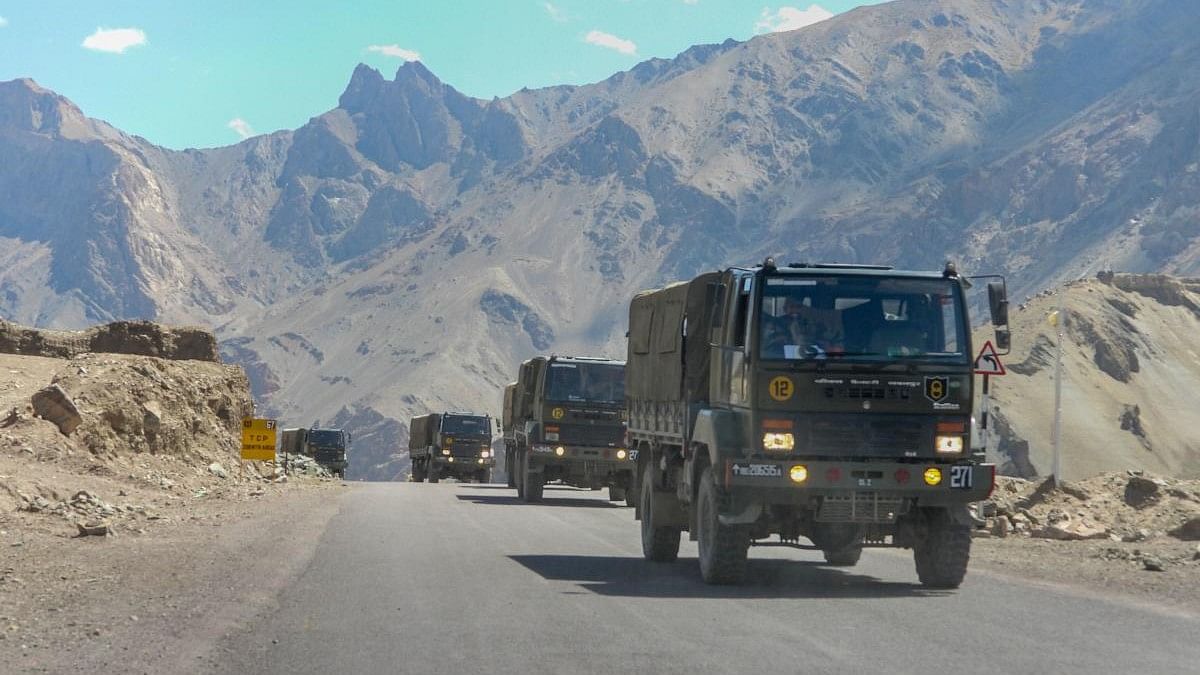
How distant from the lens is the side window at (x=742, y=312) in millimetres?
14742

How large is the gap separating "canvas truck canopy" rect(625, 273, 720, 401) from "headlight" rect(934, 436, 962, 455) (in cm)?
267

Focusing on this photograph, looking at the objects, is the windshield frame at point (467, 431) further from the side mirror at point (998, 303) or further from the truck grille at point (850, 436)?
the side mirror at point (998, 303)

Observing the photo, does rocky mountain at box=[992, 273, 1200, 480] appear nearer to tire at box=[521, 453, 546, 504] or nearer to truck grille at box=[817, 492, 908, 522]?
tire at box=[521, 453, 546, 504]

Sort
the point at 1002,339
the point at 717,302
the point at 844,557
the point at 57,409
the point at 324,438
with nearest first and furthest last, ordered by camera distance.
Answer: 1. the point at 1002,339
2. the point at 717,302
3. the point at 844,557
4. the point at 57,409
5. the point at 324,438

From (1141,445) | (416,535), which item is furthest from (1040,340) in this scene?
(416,535)

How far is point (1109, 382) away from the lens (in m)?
132

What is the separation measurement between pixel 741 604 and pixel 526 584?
8.43 ft

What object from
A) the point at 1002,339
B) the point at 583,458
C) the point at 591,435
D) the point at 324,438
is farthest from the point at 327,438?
the point at 1002,339

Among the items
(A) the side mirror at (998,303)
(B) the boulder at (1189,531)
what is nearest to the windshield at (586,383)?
(B) the boulder at (1189,531)

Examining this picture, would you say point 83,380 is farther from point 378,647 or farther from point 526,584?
point 378,647

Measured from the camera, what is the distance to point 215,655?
404 inches

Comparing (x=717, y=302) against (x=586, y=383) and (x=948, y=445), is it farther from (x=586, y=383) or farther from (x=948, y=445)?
(x=586, y=383)

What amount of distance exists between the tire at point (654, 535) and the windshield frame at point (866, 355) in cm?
389

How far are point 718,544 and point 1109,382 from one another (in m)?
125
